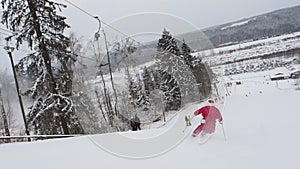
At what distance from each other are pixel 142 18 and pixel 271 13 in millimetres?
156787

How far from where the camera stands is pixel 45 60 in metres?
11.2

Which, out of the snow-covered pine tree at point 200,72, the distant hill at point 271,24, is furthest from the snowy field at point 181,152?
the distant hill at point 271,24

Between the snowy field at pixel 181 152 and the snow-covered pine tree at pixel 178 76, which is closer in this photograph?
the snowy field at pixel 181 152

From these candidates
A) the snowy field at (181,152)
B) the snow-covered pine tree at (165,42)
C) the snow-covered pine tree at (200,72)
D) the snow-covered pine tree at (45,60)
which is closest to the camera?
the snowy field at (181,152)

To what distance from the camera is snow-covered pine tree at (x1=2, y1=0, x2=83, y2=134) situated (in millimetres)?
10969

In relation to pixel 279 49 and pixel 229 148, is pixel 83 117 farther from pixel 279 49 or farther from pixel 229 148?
pixel 279 49

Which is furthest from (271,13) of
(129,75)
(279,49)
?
(129,75)

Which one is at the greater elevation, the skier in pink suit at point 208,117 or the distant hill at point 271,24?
the distant hill at point 271,24

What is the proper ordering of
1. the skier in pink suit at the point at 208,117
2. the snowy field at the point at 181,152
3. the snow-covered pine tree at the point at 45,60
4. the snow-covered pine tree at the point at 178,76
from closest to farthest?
the snowy field at the point at 181,152 → the skier in pink suit at the point at 208,117 → the snow-covered pine tree at the point at 178,76 → the snow-covered pine tree at the point at 45,60

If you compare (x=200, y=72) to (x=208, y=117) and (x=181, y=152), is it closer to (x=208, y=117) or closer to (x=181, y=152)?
(x=208, y=117)

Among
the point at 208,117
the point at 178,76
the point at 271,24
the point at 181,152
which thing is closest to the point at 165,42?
the point at 178,76

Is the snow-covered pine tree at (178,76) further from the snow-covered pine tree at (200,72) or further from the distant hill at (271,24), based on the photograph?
the distant hill at (271,24)

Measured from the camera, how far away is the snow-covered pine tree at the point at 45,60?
10969 millimetres

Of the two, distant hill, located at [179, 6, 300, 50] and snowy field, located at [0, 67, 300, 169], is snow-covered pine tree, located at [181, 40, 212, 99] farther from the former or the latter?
distant hill, located at [179, 6, 300, 50]
